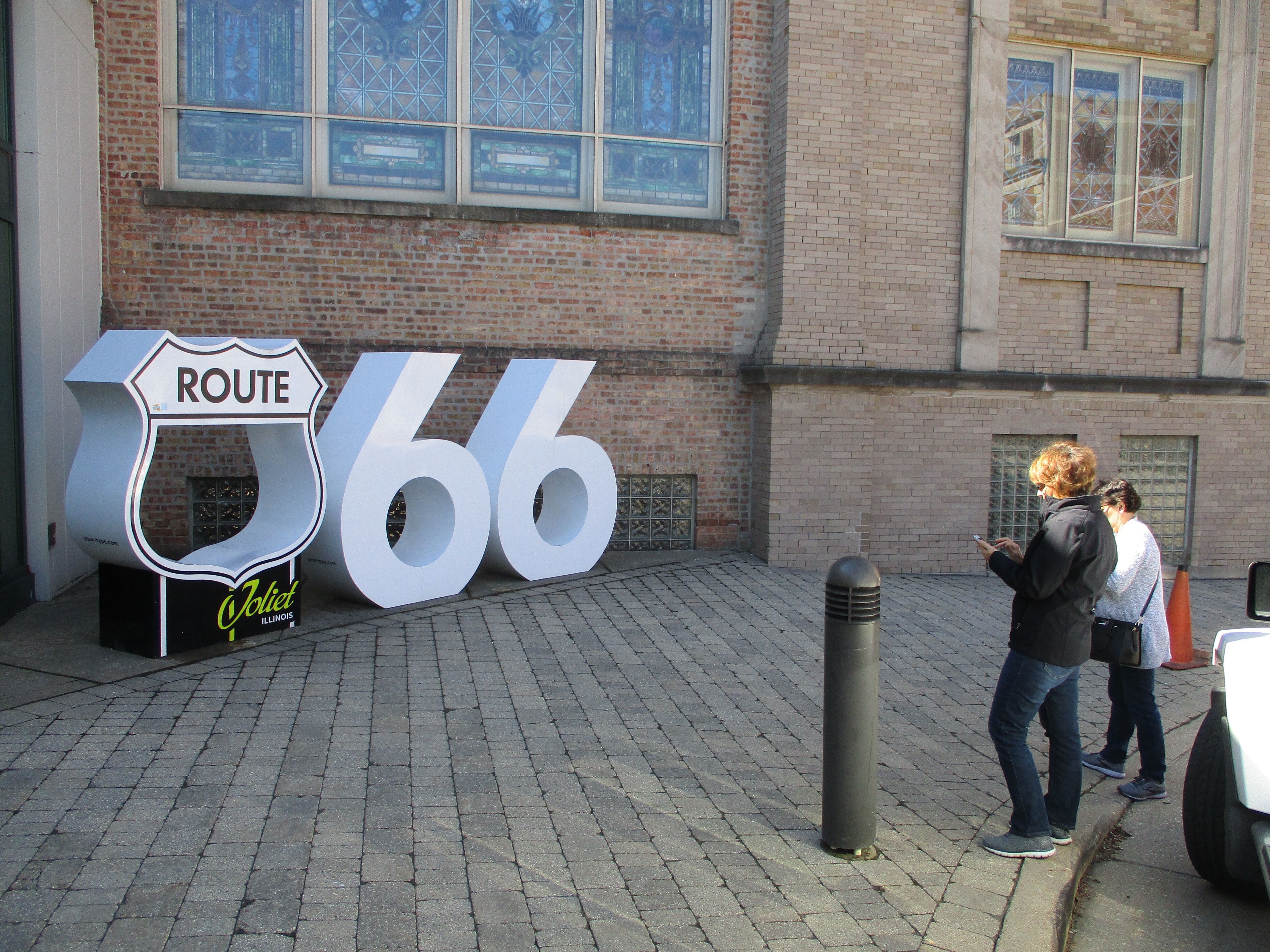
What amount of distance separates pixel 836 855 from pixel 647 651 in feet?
9.42

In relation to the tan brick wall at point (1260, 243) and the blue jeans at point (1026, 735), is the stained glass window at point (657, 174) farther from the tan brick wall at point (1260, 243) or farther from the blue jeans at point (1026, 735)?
the blue jeans at point (1026, 735)

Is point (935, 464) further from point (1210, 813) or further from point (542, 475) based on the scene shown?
point (1210, 813)

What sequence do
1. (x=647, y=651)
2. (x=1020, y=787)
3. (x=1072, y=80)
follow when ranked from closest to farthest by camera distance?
1. (x=1020, y=787)
2. (x=647, y=651)
3. (x=1072, y=80)

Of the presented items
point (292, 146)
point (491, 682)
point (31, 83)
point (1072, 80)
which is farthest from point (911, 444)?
point (31, 83)

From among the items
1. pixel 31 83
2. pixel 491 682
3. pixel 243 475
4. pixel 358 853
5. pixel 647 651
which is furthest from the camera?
pixel 243 475

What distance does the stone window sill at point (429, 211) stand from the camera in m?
9.02

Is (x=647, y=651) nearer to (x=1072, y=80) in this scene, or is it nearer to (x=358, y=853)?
(x=358, y=853)

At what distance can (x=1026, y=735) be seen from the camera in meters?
4.27

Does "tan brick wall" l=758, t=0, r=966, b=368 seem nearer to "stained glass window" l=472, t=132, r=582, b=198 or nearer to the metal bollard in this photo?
"stained glass window" l=472, t=132, r=582, b=198

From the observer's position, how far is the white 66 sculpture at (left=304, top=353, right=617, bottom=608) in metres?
7.36

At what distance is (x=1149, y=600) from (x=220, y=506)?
774cm

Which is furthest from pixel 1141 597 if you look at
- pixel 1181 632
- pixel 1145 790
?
pixel 1181 632

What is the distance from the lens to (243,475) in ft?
30.4

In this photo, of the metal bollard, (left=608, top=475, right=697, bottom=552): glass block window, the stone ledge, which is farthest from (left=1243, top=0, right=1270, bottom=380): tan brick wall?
the metal bollard
